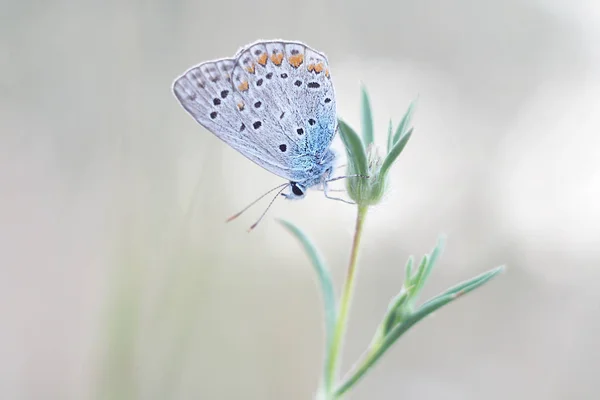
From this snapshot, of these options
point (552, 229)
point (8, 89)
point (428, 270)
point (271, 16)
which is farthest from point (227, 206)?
point (428, 270)

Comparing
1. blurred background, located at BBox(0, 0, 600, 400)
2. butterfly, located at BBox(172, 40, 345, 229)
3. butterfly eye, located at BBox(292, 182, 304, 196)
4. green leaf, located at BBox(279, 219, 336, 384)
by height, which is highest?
butterfly, located at BBox(172, 40, 345, 229)

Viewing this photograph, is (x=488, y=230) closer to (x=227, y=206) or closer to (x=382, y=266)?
(x=382, y=266)

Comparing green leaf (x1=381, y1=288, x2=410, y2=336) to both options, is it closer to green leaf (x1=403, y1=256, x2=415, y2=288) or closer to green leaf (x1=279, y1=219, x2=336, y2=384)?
green leaf (x1=403, y1=256, x2=415, y2=288)

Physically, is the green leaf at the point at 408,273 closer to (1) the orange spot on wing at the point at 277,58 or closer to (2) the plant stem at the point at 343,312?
(2) the plant stem at the point at 343,312

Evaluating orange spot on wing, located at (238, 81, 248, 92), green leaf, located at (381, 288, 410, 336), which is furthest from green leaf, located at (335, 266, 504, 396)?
orange spot on wing, located at (238, 81, 248, 92)

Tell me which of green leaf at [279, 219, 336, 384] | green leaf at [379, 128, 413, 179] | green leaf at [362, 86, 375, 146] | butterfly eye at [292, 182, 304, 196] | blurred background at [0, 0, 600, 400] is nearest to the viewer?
green leaf at [379, 128, 413, 179]

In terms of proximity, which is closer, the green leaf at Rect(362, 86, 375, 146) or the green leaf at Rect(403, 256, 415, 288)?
the green leaf at Rect(403, 256, 415, 288)
